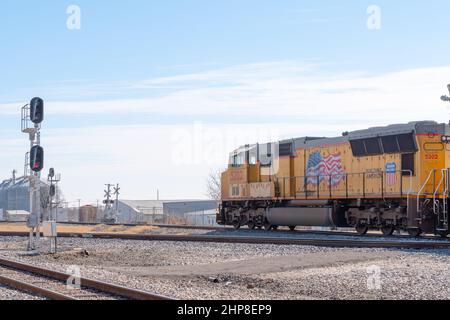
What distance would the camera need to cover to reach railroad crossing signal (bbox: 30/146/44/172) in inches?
845

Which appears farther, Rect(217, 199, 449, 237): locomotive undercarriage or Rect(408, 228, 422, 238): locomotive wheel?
Rect(408, 228, 422, 238): locomotive wheel

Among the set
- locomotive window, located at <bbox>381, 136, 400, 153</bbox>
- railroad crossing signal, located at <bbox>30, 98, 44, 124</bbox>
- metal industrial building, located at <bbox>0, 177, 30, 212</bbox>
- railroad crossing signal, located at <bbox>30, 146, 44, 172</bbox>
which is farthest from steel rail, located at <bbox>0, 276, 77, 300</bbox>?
metal industrial building, located at <bbox>0, 177, 30, 212</bbox>

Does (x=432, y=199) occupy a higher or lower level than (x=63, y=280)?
higher

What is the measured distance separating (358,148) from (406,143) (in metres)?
2.74

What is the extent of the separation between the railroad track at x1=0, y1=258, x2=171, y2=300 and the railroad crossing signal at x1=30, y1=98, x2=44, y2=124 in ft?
24.0

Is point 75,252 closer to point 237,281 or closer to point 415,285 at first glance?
point 237,281

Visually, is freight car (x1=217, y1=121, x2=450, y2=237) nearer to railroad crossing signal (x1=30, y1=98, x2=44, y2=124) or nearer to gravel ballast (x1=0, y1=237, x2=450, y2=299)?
gravel ballast (x1=0, y1=237, x2=450, y2=299)

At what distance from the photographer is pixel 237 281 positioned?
45.2ft

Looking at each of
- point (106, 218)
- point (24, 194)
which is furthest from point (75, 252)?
point (24, 194)

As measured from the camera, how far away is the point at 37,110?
71.5 feet

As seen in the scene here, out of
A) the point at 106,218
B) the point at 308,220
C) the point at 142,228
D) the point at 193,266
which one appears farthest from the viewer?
the point at 106,218

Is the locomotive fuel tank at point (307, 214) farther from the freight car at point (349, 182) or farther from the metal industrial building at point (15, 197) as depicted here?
the metal industrial building at point (15, 197)
